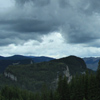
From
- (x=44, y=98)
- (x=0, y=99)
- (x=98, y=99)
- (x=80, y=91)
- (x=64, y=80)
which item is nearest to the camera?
(x=98, y=99)

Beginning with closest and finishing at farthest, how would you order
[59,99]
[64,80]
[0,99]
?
[59,99], [64,80], [0,99]

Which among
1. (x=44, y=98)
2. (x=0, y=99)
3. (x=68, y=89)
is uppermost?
(x=68, y=89)

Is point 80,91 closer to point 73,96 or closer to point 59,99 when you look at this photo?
point 73,96

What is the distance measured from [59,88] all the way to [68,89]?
4912mm

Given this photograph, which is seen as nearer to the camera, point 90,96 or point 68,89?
point 90,96

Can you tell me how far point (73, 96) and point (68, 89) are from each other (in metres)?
7.37

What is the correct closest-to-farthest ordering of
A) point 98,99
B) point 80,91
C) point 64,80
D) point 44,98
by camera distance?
point 98,99, point 80,91, point 64,80, point 44,98

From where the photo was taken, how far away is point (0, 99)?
565 ft

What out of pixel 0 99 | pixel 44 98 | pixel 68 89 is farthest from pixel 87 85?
pixel 0 99

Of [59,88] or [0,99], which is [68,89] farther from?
[0,99]

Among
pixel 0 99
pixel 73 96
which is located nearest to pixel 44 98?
pixel 73 96

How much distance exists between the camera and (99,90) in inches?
3425

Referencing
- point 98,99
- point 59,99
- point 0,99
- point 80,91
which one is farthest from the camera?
point 0,99

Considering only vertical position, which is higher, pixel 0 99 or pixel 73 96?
pixel 73 96
